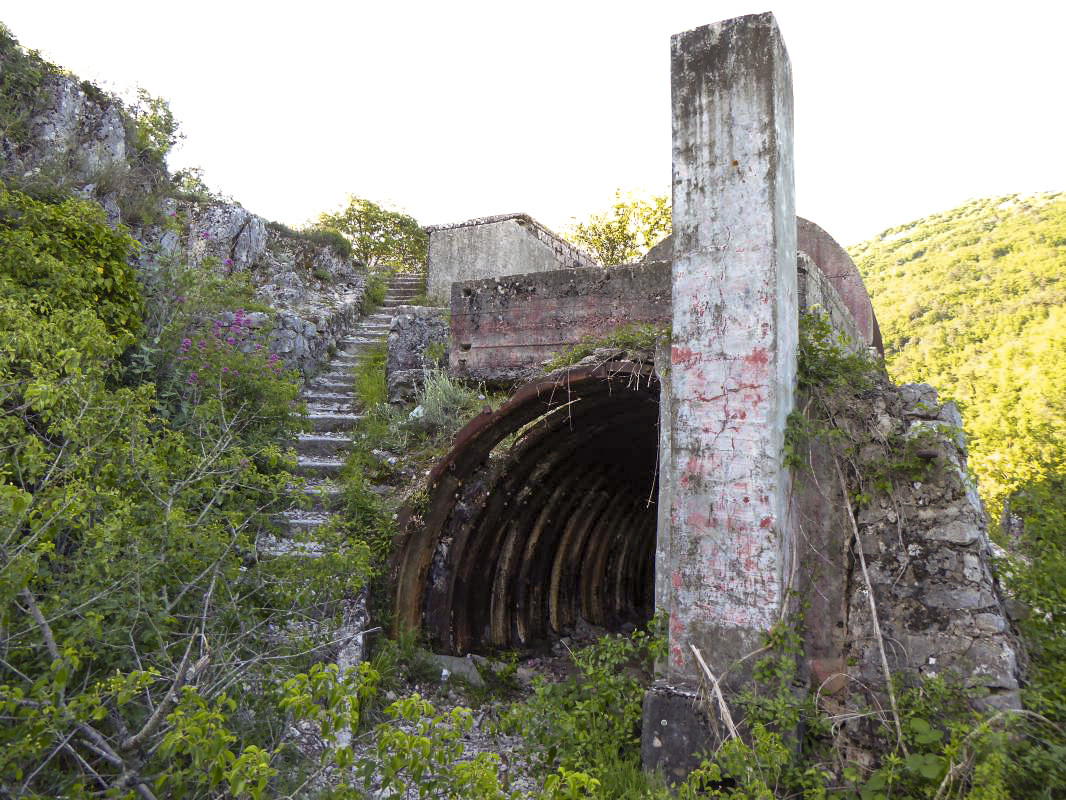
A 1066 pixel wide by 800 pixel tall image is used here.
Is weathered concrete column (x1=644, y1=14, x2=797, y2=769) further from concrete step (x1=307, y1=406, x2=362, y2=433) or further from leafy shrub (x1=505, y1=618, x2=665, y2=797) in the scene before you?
concrete step (x1=307, y1=406, x2=362, y2=433)

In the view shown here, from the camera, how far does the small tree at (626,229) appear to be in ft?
70.4

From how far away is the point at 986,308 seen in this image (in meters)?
28.0

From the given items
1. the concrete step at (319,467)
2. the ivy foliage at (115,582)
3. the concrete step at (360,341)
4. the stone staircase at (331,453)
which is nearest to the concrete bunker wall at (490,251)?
the stone staircase at (331,453)

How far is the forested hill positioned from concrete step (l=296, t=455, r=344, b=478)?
28.4ft


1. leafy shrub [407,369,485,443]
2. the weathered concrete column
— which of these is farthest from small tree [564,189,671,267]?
the weathered concrete column

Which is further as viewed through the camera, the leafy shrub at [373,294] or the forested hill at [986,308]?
the forested hill at [986,308]

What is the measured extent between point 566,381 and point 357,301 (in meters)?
10.9

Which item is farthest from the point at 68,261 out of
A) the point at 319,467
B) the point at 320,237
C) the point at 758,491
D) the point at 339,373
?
the point at 320,237

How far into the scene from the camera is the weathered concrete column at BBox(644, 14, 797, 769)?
4.13 m

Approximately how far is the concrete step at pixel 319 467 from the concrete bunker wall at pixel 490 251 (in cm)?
639

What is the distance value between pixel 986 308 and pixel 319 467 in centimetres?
2964

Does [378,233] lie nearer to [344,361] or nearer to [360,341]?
[360,341]

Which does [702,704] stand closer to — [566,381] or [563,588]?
[566,381]

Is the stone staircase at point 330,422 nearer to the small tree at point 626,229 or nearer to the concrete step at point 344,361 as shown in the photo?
the concrete step at point 344,361
